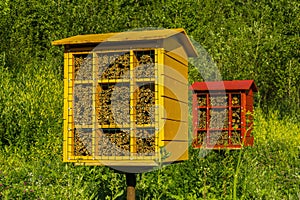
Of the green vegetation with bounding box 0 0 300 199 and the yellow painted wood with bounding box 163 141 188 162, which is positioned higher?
the green vegetation with bounding box 0 0 300 199

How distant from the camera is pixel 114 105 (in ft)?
18.7

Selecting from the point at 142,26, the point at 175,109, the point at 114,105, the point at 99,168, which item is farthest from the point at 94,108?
the point at 142,26

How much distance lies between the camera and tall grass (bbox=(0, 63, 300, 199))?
6956 mm

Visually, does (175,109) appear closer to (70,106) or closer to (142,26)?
(70,106)

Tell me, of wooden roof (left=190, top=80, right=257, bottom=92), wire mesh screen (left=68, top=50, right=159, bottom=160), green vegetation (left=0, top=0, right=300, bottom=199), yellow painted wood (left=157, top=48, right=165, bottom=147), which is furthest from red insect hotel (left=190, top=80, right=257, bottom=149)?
yellow painted wood (left=157, top=48, right=165, bottom=147)

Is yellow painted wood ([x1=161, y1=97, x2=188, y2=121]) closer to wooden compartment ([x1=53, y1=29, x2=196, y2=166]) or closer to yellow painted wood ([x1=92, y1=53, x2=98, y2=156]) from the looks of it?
wooden compartment ([x1=53, y1=29, x2=196, y2=166])

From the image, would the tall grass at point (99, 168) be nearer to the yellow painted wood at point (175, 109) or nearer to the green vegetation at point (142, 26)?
the green vegetation at point (142, 26)

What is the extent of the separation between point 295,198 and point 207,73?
9.61 metres

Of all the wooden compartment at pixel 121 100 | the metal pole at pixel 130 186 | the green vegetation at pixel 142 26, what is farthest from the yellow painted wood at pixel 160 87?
the green vegetation at pixel 142 26

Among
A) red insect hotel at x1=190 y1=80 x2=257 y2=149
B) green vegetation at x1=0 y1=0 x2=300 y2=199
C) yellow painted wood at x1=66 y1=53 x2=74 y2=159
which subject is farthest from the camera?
green vegetation at x1=0 y1=0 x2=300 y2=199

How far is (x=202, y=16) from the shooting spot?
2045 cm

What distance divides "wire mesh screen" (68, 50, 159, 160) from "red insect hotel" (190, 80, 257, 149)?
11.5 ft

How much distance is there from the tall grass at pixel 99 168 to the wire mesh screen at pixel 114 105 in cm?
53

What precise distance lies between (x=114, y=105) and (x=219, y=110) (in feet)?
12.5
